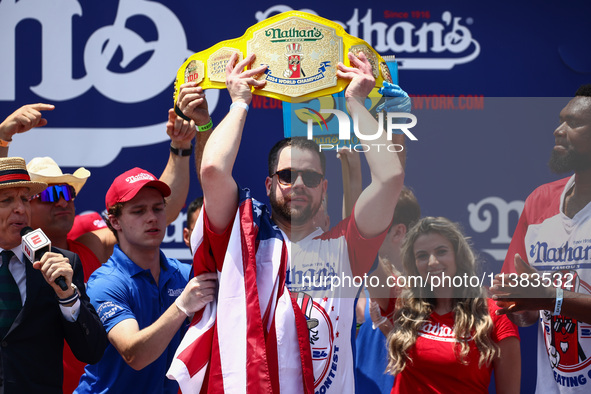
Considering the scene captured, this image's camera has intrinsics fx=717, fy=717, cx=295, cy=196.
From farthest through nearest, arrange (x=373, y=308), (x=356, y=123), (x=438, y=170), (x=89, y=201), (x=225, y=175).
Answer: (x=89, y=201) → (x=373, y=308) → (x=438, y=170) → (x=356, y=123) → (x=225, y=175)

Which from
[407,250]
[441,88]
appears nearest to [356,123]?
[407,250]

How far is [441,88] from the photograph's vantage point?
388 cm

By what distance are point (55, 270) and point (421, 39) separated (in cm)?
239

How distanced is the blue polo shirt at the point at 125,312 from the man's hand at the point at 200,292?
45 centimetres

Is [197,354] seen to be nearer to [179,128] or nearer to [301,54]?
[301,54]

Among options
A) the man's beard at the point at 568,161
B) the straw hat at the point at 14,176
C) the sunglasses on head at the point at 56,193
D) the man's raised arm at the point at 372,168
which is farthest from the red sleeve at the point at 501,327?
the sunglasses on head at the point at 56,193

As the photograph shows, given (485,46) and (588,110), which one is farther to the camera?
(485,46)

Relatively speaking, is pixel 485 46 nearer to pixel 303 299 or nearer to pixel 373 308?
pixel 373 308

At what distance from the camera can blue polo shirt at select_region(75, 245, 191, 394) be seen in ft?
8.52

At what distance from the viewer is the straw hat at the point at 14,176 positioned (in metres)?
2.60

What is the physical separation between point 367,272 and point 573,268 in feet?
2.35

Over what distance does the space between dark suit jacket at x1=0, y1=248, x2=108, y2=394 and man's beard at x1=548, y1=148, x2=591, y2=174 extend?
164 centimetres

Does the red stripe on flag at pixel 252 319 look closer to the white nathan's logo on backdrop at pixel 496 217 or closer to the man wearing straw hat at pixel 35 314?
the man wearing straw hat at pixel 35 314

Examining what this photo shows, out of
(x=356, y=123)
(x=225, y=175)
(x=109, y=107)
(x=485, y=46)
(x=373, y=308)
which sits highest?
(x=485, y=46)
